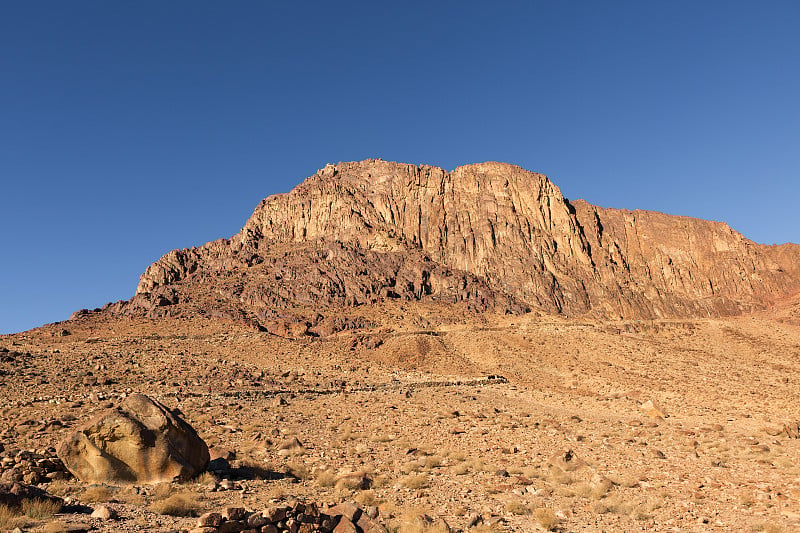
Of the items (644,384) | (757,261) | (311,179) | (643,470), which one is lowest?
(643,470)

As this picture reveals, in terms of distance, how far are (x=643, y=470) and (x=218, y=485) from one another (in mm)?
12843

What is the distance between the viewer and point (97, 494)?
36.8ft

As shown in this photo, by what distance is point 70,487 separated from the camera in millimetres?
12133

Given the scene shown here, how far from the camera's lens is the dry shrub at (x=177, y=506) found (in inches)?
407

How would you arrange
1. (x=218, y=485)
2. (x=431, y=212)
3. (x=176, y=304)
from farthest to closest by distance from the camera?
(x=431, y=212) < (x=176, y=304) < (x=218, y=485)

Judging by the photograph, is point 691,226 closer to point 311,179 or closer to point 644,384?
point 644,384

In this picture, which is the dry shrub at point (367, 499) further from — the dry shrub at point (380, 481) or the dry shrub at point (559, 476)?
the dry shrub at point (559, 476)

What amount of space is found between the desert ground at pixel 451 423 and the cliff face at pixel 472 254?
21.6m

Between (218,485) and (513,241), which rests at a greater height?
(513,241)

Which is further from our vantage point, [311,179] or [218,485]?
[311,179]

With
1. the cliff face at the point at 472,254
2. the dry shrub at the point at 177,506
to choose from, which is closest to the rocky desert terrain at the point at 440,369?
the dry shrub at the point at 177,506

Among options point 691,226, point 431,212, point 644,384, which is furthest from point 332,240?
point 691,226

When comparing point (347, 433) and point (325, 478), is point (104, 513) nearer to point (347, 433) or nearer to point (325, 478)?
point (325, 478)

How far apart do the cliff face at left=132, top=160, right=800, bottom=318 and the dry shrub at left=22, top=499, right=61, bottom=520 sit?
68.3m
